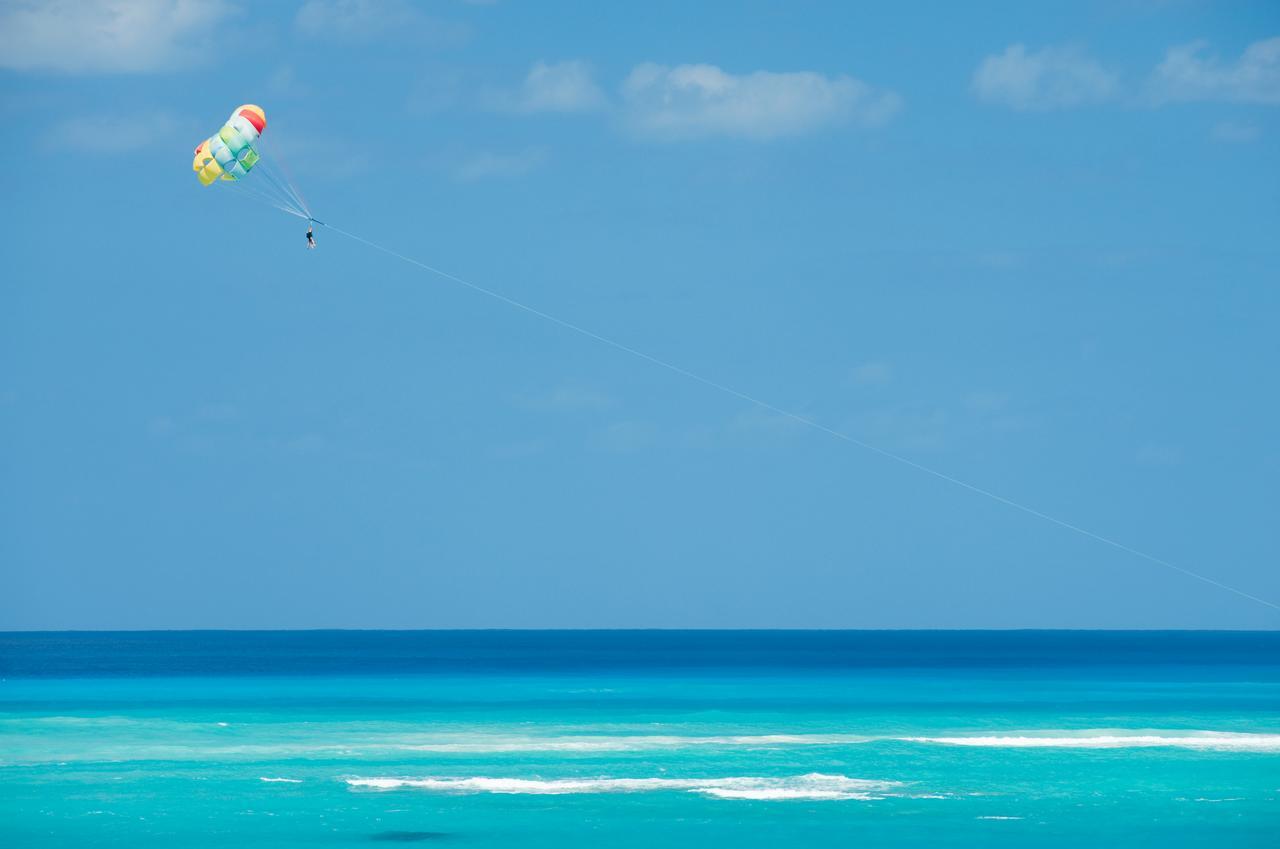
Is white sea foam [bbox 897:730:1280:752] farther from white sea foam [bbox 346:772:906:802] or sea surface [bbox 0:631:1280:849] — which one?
white sea foam [bbox 346:772:906:802]

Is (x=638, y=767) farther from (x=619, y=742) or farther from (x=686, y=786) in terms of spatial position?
(x=619, y=742)

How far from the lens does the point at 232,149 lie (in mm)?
27344

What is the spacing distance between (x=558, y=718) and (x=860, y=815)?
17315mm

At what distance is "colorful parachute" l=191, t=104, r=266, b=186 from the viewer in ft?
89.9

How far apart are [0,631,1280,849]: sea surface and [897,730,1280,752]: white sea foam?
10cm

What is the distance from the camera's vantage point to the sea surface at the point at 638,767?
23016 millimetres

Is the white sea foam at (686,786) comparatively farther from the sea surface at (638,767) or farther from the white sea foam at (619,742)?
the white sea foam at (619,742)

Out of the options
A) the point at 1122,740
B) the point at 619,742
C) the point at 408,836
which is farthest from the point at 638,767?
the point at 1122,740

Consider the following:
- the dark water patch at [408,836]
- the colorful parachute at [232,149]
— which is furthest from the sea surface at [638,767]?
the colorful parachute at [232,149]

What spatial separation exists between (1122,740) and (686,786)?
38.4ft

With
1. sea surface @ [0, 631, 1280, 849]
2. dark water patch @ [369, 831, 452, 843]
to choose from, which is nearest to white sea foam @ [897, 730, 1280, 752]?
sea surface @ [0, 631, 1280, 849]

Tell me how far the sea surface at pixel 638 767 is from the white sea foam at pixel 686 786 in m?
0.10

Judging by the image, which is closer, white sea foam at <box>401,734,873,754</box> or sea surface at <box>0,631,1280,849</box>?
sea surface at <box>0,631,1280,849</box>

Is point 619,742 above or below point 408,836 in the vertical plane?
above
